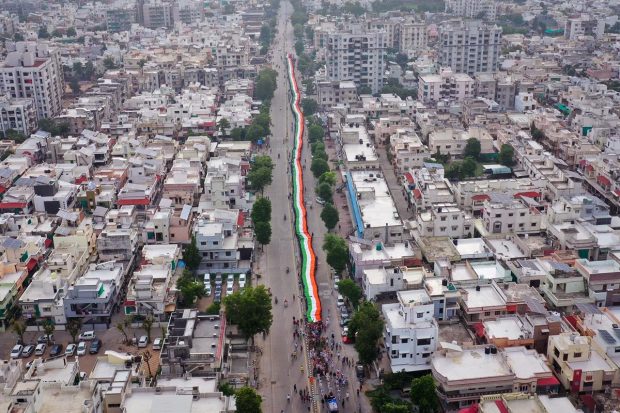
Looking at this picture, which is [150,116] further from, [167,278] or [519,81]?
[519,81]

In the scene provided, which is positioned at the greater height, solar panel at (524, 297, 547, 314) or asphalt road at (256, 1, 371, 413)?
solar panel at (524, 297, 547, 314)

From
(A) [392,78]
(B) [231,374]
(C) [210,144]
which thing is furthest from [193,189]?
(A) [392,78]

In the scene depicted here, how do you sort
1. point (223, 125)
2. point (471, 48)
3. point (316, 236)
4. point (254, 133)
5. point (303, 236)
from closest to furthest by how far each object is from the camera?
1. point (303, 236)
2. point (316, 236)
3. point (254, 133)
4. point (223, 125)
5. point (471, 48)

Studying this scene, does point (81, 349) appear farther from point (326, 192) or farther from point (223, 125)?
point (223, 125)

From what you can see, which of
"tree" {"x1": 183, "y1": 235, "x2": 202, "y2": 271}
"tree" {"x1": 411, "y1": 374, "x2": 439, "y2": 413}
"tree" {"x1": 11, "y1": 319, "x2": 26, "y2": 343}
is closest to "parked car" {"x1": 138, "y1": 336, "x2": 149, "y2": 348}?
"tree" {"x1": 11, "y1": 319, "x2": 26, "y2": 343}

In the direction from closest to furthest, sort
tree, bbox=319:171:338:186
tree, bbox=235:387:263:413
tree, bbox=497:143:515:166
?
tree, bbox=235:387:263:413 < tree, bbox=319:171:338:186 < tree, bbox=497:143:515:166

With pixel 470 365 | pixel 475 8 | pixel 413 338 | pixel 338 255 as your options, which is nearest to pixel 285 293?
pixel 338 255

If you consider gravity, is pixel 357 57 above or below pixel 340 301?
above

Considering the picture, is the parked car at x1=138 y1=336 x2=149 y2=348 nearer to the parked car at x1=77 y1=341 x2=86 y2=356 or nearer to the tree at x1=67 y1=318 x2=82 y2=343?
the parked car at x1=77 y1=341 x2=86 y2=356
